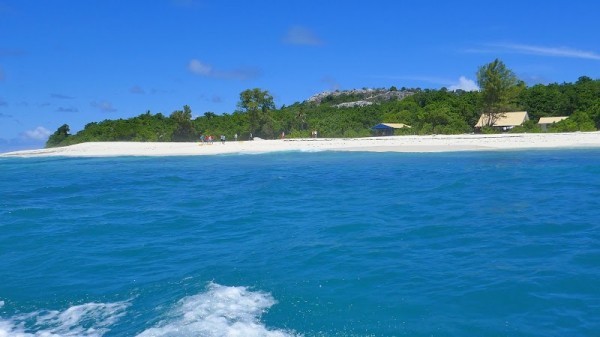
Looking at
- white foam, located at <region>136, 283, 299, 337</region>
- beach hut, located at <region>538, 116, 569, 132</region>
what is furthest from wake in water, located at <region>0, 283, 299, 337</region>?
beach hut, located at <region>538, 116, 569, 132</region>

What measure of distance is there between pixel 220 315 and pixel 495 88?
5377 centimetres

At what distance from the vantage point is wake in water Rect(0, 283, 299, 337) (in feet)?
21.0

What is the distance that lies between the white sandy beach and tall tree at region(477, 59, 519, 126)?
1012cm

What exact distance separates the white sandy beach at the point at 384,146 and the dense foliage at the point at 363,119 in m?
8.22

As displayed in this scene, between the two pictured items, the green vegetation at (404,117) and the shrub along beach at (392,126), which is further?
the green vegetation at (404,117)

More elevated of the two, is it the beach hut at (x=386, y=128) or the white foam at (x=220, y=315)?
the beach hut at (x=386, y=128)

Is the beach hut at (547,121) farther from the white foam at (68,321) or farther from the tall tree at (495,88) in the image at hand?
the white foam at (68,321)

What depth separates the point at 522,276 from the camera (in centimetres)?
798

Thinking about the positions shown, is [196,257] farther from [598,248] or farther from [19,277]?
[598,248]

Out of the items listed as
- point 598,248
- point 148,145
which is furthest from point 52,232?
point 148,145

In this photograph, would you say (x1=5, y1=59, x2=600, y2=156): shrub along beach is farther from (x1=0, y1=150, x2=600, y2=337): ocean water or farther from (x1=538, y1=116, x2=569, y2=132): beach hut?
(x1=0, y1=150, x2=600, y2=337): ocean water

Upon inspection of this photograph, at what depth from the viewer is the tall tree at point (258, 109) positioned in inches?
2303

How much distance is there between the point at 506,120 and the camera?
191 feet

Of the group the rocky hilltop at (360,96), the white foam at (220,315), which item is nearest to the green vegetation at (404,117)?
the rocky hilltop at (360,96)
